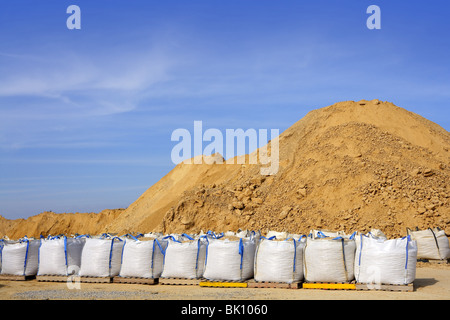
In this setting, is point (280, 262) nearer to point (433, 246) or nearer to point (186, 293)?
point (186, 293)

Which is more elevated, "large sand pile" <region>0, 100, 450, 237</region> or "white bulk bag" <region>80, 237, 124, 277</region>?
"large sand pile" <region>0, 100, 450, 237</region>

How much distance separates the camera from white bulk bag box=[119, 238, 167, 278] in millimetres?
9562

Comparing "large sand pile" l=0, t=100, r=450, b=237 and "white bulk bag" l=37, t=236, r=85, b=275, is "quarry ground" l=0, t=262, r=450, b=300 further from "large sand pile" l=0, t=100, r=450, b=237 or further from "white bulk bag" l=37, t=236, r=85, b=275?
"large sand pile" l=0, t=100, r=450, b=237

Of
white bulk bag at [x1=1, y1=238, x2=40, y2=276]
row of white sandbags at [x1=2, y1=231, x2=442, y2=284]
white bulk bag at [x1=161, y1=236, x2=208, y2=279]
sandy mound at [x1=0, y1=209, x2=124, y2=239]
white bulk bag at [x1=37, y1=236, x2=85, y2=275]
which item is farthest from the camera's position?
sandy mound at [x1=0, y1=209, x2=124, y2=239]

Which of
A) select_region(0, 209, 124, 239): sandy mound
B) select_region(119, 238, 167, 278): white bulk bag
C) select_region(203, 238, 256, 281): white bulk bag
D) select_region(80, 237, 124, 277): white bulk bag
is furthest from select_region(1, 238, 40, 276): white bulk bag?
select_region(0, 209, 124, 239): sandy mound

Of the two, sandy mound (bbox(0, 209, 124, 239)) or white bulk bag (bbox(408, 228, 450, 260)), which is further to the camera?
sandy mound (bbox(0, 209, 124, 239))

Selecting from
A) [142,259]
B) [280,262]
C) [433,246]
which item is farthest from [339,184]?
[142,259]

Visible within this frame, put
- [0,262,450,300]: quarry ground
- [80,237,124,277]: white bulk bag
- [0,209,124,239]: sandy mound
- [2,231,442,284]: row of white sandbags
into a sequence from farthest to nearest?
[0,209,124,239]: sandy mound
[80,237,124,277]: white bulk bag
[2,231,442,284]: row of white sandbags
[0,262,450,300]: quarry ground

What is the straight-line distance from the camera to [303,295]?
8211 mm

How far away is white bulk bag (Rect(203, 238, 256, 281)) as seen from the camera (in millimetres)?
9141

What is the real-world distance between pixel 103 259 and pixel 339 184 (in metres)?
12.4

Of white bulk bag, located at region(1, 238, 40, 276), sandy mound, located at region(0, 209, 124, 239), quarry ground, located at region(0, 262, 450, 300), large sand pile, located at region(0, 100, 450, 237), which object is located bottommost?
sandy mound, located at region(0, 209, 124, 239)

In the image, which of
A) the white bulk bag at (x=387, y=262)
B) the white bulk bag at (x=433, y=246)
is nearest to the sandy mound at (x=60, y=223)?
the white bulk bag at (x=433, y=246)

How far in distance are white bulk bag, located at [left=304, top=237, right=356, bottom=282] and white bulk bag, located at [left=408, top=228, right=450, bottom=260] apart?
5.48m
